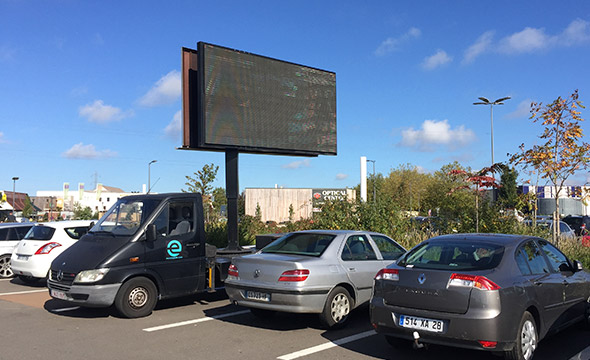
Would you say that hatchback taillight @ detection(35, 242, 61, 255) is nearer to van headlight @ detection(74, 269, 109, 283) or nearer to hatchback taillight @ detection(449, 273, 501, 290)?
van headlight @ detection(74, 269, 109, 283)

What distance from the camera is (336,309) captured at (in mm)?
7672

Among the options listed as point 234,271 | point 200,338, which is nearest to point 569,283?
point 234,271

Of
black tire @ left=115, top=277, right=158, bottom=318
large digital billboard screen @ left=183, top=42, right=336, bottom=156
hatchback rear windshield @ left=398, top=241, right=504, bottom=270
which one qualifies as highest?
large digital billboard screen @ left=183, top=42, right=336, bottom=156

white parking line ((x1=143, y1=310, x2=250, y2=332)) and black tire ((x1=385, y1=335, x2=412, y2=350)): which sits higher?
black tire ((x1=385, y1=335, x2=412, y2=350))

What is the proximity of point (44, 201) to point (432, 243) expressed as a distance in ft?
315

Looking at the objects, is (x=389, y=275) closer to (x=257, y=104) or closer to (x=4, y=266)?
(x=257, y=104)

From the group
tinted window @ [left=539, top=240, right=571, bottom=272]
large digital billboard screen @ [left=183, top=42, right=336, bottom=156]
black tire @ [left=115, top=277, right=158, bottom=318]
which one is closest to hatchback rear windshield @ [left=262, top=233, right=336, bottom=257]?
black tire @ [left=115, top=277, right=158, bottom=318]

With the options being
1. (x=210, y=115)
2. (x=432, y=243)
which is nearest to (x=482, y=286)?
(x=432, y=243)

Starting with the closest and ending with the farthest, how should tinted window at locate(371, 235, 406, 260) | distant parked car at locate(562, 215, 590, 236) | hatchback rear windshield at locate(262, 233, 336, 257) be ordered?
hatchback rear windshield at locate(262, 233, 336, 257) → tinted window at locate(371, 235, 406, 260) → distant parked car at locate(562, 215, 590, 236)

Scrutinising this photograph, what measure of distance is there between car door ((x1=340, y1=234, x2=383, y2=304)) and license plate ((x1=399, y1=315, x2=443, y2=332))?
2.16m

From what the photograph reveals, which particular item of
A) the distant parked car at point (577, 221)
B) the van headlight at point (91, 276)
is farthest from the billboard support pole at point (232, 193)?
the distant parked car at point (577, 221)

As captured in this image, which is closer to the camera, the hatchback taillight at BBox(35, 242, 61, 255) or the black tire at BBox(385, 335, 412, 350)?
the black tire at BBox(385, 335, 412, 350)

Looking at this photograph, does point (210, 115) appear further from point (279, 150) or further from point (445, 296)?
point (445, 296)

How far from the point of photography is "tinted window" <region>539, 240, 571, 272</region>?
22.2 ft
